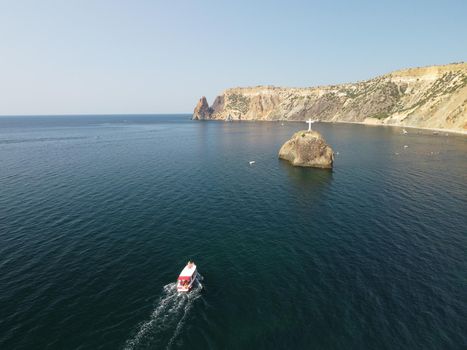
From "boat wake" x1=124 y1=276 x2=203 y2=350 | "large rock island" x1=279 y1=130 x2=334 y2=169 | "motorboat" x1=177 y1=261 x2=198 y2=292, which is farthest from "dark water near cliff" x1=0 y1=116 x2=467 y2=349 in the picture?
"large rock island" x1=279 y1=130 x2=334 y2=169

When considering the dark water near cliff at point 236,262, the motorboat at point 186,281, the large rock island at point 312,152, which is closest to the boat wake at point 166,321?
the dark water near cliff at point 236,262

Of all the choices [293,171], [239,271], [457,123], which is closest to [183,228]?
[239,271]

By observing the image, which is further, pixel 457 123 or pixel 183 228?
pixel 457 123

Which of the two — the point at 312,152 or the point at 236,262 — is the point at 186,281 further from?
the point at 312,152

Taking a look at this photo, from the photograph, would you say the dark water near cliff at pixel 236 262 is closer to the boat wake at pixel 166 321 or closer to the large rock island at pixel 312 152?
the boat wake at pixel 166 321

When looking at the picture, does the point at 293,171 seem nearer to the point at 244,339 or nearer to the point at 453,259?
the point at 453,259
